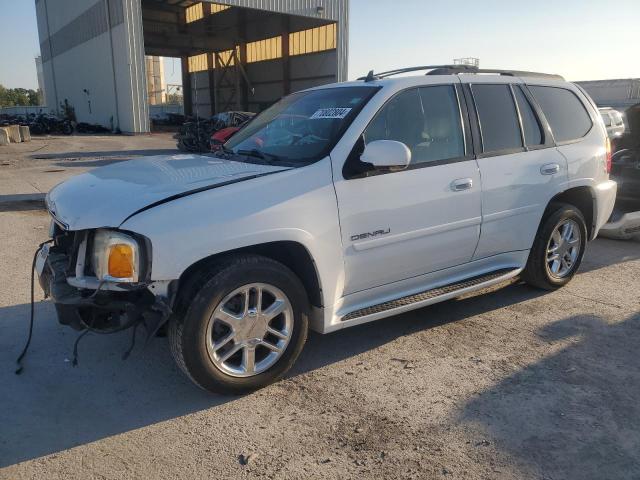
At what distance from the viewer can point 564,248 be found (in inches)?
188

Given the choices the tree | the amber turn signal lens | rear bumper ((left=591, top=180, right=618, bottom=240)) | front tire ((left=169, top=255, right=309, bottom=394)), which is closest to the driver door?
front tire ((left=169, top=255, right=309, bottom=394))

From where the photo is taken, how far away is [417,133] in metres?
3.68

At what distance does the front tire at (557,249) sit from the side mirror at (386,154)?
6.39 ft

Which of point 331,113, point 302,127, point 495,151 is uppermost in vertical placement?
point 331,113

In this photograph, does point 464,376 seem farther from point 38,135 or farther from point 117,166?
point 38,135

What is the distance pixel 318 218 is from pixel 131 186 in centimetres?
112

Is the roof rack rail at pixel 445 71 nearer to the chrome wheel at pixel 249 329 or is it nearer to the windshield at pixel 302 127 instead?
the windshield at pixel 302 127

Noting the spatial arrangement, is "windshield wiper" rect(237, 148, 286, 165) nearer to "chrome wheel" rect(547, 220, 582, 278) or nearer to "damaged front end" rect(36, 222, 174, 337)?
"damaged front end" rect(36, 222, 174, 337)

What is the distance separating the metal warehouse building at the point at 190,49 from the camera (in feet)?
92.5

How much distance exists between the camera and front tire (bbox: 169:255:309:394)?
9.35 ft

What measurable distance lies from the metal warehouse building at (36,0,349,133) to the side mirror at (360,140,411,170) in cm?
2585

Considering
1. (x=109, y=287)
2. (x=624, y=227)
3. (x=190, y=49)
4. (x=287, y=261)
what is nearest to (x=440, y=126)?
(x=287, y=261)

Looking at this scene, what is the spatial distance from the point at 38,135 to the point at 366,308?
31.5m

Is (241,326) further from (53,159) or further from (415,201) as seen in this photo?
(53,159)
